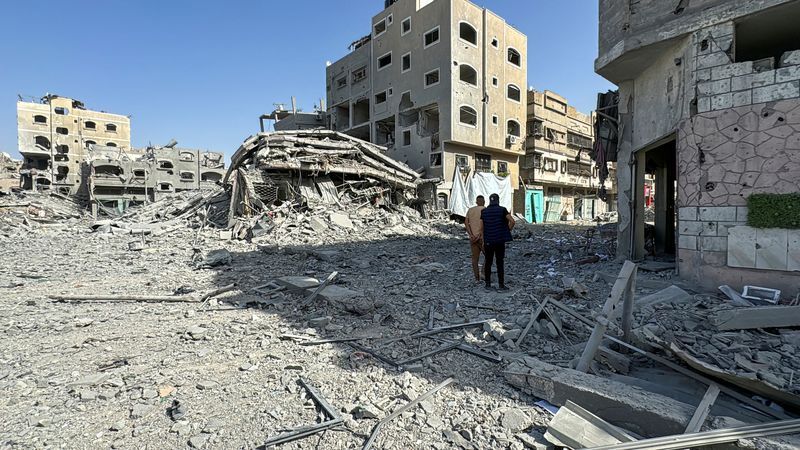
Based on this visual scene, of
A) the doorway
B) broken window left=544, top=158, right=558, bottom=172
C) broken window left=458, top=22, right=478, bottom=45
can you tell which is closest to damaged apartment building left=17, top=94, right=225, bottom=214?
broken window left=458, top=22, right=478, bottom=45

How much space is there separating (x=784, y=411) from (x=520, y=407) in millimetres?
1996

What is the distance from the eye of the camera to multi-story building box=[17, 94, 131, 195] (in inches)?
1879

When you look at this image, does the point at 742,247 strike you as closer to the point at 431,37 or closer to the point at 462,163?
the point at 462,163

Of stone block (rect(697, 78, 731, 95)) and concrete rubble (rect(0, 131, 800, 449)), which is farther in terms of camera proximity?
stone block (rect(697, 78, 731, 95))

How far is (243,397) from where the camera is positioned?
3414 mm

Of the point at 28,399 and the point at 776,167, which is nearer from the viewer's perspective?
the point at 28,399

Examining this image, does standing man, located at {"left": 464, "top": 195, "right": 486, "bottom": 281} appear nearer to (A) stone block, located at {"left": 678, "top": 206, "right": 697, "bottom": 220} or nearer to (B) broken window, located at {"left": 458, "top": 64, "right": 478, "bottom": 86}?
(A) stone block, located at {"left": 678, "top": 206, "right": 697, "bottom": 220}

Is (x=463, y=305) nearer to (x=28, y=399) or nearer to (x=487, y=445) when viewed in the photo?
(x=487, y=445)

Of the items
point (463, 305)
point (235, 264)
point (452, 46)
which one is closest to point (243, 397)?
point (463, 305)

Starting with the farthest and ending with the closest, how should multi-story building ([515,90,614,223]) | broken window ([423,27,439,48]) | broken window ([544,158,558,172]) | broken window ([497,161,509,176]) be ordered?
1. broken window ([544,158,558,172])
2. multi-story building ([515,90,614,223])
3. broken window ([497,161,509,176])
4. broken window ([423,27,439,48])

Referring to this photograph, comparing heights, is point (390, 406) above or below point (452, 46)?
below

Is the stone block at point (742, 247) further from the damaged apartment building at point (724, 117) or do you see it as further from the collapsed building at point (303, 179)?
the collapsed building at point (303, 179)

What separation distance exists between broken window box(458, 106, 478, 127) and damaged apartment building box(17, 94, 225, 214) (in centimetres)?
3035

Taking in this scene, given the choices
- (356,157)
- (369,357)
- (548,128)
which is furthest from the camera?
(548,128)
